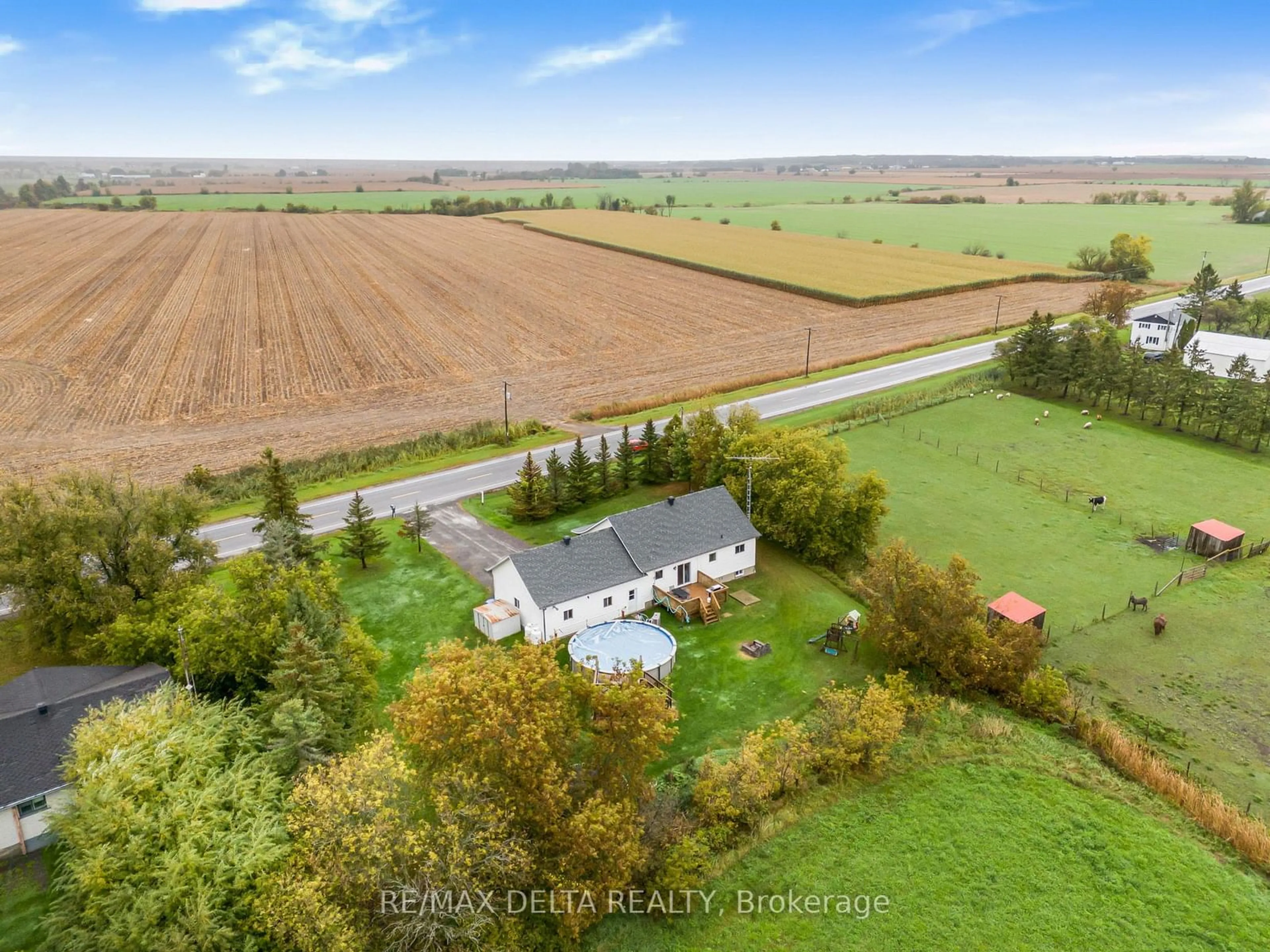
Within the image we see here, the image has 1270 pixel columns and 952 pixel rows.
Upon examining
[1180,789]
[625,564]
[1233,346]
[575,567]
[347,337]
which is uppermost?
[1233,346]

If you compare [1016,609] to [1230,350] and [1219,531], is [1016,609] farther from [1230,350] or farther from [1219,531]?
[1230,350]

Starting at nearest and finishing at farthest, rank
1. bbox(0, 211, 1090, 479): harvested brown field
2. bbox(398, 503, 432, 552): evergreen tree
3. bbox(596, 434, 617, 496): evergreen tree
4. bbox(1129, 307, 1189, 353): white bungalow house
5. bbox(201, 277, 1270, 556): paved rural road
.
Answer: bbox(398, 503, 432, 552): evergreen tree < bbox(201, 277, 1270, 556): paved rural road < bbox(596, 434, 617, 496): evergreen tree < bbox(0, 211, 1090, 479): harvested brown field < bbox(1129, 307, 1189, 353): white bungalow house

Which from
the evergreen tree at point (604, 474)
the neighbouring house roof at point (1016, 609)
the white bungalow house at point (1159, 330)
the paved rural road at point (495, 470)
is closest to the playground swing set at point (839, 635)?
the neighbouring house roof at point (1016, 609)

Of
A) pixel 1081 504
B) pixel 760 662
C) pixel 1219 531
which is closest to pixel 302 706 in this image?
pixel 760 662

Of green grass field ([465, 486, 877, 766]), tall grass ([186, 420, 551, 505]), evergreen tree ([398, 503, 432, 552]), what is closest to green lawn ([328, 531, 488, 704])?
evergreen tree ([398, 503, 432, 552])

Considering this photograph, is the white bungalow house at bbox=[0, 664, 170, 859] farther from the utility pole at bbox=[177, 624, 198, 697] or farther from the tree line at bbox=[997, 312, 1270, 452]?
the tree line at bbox=[997, 312, 1270, 452]

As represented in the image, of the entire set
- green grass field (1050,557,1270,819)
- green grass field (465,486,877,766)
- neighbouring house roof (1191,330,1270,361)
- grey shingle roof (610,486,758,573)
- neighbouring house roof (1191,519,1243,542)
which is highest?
neighbouring house roof (1191,330,1270,361)
